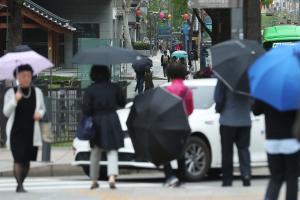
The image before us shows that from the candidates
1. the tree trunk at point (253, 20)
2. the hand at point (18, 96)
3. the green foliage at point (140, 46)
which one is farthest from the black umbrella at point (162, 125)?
the green foliage at point (140, 46)

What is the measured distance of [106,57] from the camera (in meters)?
6.51

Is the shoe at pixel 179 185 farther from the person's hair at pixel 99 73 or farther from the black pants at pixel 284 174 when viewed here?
the black pants at pixel 284 174

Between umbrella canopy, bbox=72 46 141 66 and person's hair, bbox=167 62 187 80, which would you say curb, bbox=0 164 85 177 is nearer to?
umbrella canopy, bbox=72 46 141 66

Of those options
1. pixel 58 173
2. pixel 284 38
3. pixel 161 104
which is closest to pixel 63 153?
pixel 58 173

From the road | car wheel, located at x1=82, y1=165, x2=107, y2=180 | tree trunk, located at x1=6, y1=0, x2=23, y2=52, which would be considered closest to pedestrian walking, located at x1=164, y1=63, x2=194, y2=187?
the road

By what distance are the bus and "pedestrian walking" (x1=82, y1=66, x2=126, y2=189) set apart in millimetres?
18568

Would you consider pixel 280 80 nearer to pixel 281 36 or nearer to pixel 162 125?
pixel 162 125

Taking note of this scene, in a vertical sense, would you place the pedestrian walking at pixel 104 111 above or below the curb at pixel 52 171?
above

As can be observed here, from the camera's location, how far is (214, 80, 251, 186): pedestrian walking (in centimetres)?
666

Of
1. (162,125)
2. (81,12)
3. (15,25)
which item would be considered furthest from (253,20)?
(81,12)

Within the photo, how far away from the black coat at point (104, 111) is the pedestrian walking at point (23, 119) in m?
0.66

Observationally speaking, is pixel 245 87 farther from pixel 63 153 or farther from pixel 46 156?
pixel 63 153

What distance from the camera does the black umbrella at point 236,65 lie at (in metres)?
6.48

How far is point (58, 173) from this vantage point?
8930mm
